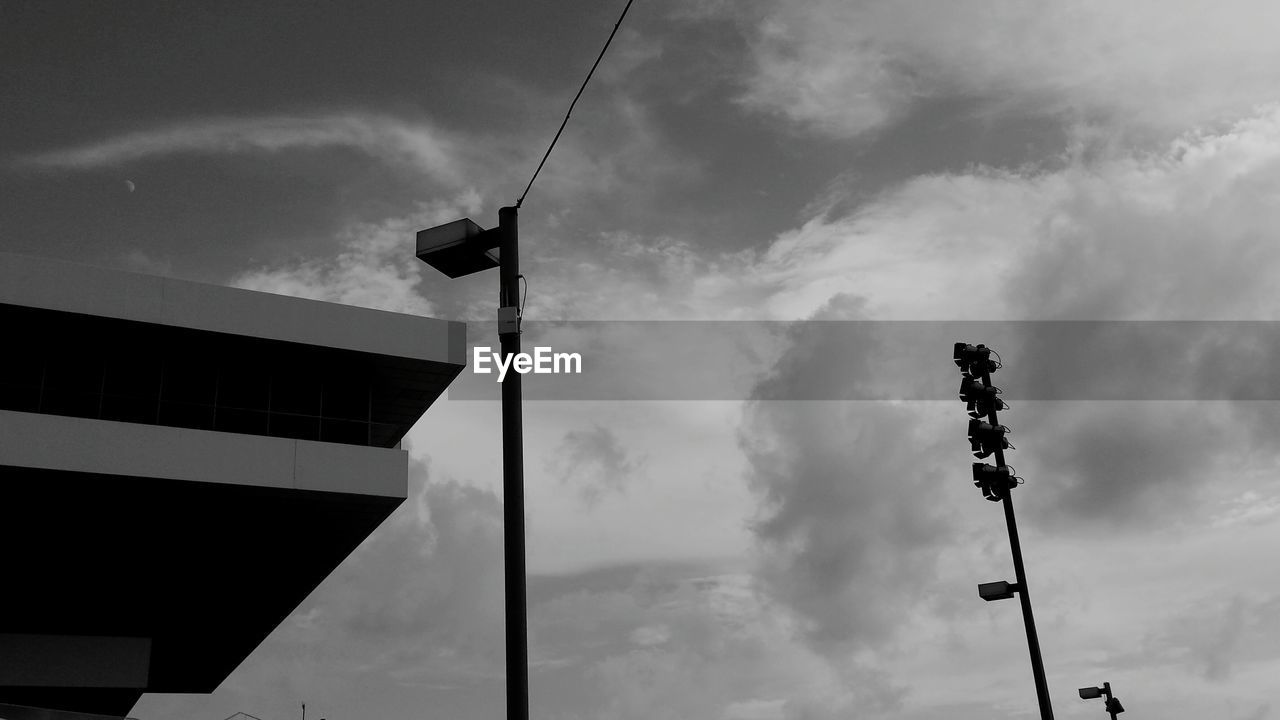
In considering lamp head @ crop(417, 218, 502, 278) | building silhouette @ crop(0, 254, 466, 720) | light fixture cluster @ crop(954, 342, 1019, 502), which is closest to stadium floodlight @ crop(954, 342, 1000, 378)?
light fixture cluster @ crop(954, 342, 1019, 502)

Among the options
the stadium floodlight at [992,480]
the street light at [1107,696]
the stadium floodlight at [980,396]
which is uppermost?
the stadium floodlight at [980,396]

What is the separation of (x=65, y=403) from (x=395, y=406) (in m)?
6.72

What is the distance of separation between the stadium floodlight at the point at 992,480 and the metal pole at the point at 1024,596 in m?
0.07

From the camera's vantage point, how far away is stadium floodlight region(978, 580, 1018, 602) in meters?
13.9

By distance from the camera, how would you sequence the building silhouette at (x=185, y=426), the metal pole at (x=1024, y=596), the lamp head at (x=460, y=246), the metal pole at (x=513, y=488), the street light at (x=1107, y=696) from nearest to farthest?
the metal pole at (x=513, y=488)
the lamp head at (x=460, y=246)
the metal pole at (x=1024, y=596)
the building silhouette at (x=185, y=426)
the street light at (x=1107, y=696)

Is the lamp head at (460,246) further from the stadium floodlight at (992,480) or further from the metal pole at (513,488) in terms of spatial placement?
the stadium floodlight at (992,480)

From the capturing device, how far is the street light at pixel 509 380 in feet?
22.0

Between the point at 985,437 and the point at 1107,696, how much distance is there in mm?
12887

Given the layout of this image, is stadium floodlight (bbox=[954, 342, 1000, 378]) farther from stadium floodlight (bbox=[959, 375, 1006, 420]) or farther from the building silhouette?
the building silhouette

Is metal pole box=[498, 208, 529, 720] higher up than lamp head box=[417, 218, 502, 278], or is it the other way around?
lamp head box=[417, 218, 502, 278]

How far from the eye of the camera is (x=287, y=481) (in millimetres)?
19219

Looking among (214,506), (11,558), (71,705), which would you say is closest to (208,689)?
(71,705)

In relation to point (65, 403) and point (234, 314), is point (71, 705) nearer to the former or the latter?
point (65, 403)

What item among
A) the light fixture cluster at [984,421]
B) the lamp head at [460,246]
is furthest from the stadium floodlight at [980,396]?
the lamp head at [460,246]
